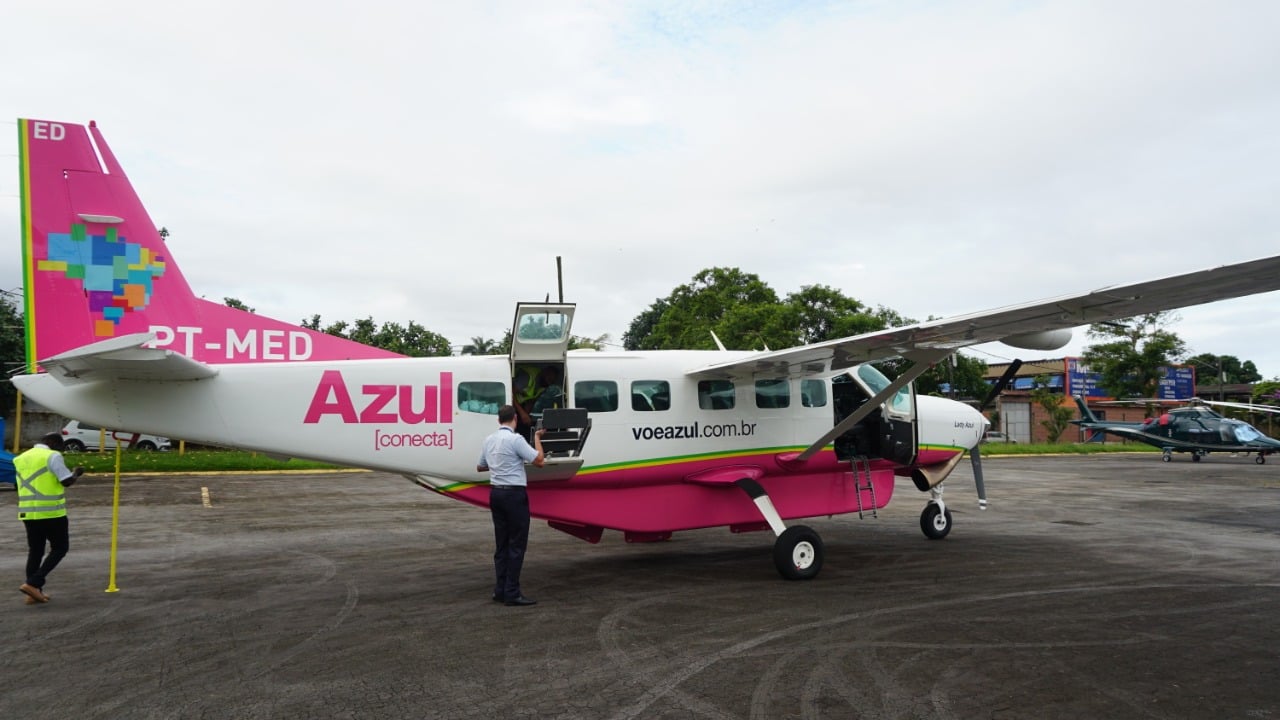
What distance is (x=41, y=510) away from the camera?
7.62 meters

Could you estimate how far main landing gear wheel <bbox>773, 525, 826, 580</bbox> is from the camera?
8906 mm

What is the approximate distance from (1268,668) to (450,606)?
6.92 metres

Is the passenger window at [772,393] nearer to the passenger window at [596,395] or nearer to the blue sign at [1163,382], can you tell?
the passenger window at [596,395]

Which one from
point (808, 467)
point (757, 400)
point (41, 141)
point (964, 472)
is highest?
point (41, 141)

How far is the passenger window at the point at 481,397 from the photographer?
8.73 metres

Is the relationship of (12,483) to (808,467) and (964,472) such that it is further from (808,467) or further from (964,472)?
(964,472)

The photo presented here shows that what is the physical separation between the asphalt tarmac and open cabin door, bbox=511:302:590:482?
1.46 m

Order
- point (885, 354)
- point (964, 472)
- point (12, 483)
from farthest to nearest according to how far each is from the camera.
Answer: point (964, 472)
point (12, 483)
point (885, 354)

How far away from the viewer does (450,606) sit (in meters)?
7.64

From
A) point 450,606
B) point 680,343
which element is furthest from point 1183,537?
point 680,343

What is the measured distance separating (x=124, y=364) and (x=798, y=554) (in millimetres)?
7371

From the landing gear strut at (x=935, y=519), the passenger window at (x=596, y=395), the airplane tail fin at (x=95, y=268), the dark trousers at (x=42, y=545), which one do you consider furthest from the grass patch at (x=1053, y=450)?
the dark trousers at (x=42, y=545)

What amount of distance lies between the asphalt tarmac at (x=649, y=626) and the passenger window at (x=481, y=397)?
2.00 m

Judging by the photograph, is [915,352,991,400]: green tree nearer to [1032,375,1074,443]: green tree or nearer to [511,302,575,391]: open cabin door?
[1032,375,1074,443]: green tree
